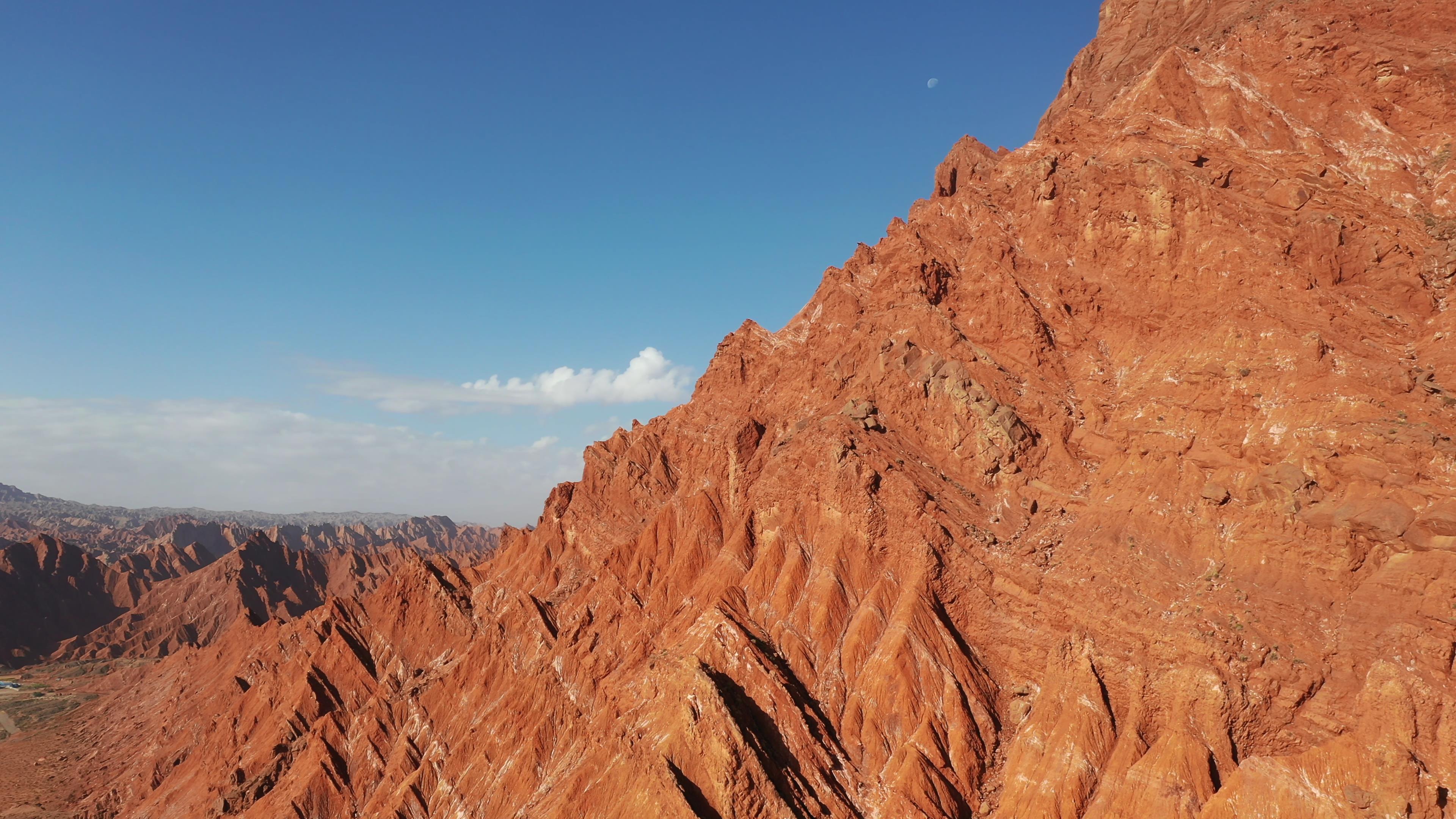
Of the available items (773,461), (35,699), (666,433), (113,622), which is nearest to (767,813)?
(773,461)

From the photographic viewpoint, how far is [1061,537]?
1877 inches

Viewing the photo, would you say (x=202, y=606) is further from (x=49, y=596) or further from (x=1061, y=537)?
(x=1061, y=537)

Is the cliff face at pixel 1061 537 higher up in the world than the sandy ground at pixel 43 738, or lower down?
higher up

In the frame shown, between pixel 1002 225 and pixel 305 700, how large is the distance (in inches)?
3418

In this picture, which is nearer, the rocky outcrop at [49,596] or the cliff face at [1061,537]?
the cliff face at [1061,537]

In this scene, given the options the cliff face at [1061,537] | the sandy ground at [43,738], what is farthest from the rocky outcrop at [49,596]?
the cliff face at [1061,537]

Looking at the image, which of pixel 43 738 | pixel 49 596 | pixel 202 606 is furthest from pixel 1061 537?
pixel 49 596

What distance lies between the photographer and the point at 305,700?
75.2 metres

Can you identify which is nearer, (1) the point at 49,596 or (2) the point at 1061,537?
(2) the point at 1061,537

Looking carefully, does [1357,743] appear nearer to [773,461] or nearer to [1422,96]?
[773,461]

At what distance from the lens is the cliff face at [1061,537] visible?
3659cm

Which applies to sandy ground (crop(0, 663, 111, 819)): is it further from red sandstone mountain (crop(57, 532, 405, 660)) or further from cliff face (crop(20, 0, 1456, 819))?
cliff face (crop(20, 0, 1456, 819))

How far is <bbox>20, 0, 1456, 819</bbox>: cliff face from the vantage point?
120 feet

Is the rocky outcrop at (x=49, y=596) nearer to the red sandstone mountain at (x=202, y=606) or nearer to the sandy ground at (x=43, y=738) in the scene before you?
the red sandstone mountain at (x=202, y=606)
